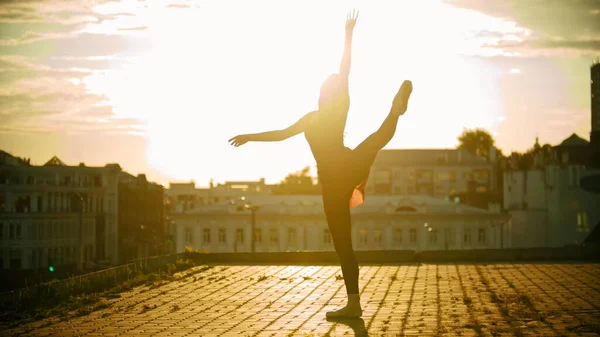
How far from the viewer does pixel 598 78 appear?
376 feet

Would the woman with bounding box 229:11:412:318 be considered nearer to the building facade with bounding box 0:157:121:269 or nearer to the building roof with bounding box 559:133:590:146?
the building facade with bounding box 0:157:121:269

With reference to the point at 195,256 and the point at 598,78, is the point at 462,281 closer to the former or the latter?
the point at 195,256

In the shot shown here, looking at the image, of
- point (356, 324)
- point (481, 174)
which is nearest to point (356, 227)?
point (481, 174)

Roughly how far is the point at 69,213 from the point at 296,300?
8705 centimetres

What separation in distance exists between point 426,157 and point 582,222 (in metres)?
62.0

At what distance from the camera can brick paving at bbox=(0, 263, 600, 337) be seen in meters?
12.9

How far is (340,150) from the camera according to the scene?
15.0m

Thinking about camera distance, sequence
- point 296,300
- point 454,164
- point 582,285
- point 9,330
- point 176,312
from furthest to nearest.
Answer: point 454,164, point 582,285, point 296,300, point 176,312, point 9,330

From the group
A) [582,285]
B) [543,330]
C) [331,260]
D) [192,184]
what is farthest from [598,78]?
[543,330]

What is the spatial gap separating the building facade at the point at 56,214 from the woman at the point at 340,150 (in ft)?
220

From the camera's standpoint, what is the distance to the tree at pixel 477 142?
160875mm

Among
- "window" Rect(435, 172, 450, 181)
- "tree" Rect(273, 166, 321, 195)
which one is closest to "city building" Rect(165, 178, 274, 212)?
"tree" Rect(273, 166, 321, 195)

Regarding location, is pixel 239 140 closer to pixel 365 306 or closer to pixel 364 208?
pixel 365 306

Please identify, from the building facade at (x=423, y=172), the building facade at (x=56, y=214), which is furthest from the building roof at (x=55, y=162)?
the building facade at (x=423, y=172)
